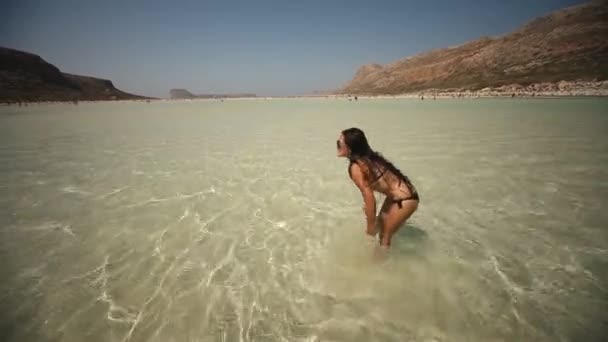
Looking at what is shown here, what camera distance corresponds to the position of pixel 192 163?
33.6 ft

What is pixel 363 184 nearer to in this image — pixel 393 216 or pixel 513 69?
pixel 393 216

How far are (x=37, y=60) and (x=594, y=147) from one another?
214 m

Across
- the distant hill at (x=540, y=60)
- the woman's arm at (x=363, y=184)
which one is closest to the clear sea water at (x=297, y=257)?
the woman's arm at (x=363, y=184)

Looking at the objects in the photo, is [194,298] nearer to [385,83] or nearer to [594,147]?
[594,147]

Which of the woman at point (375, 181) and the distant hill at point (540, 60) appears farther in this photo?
the distant hill at point (540, 60)

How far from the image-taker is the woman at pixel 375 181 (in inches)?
136

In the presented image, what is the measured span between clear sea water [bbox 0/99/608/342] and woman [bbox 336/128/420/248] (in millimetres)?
703

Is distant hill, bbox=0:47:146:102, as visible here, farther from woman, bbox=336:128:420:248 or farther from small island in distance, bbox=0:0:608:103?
woman, bbox=336:128:420:248

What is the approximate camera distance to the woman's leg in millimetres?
3691

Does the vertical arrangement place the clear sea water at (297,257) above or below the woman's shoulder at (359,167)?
below

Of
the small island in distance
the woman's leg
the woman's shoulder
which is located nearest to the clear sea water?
the woman's leg

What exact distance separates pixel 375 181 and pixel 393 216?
633mm

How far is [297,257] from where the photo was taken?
440cm

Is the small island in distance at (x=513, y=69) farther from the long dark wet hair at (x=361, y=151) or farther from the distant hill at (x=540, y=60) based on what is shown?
the long dark wet hair at (x=361, y=151)
